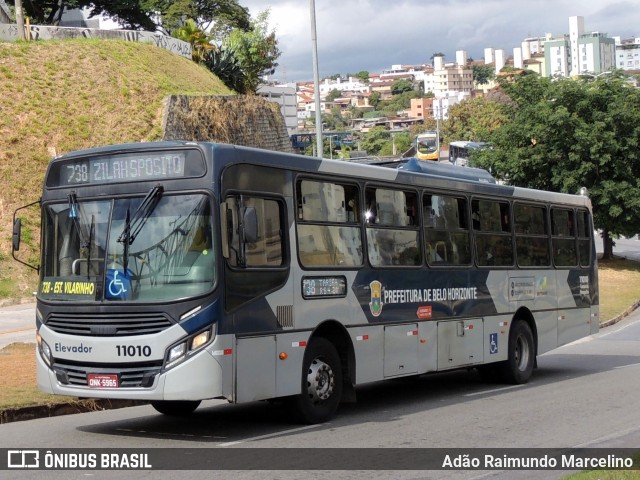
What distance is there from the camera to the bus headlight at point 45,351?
422 inches

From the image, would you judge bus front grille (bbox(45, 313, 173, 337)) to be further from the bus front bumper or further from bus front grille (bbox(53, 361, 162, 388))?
the bus front bumper

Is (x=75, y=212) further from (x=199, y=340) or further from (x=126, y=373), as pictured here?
(x=199, y=340)

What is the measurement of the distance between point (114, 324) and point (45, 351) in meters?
1.10

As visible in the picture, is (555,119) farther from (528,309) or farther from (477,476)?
(477,476)

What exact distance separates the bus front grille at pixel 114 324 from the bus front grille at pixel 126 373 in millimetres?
324

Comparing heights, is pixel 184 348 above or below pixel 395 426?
above

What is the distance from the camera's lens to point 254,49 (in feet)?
246

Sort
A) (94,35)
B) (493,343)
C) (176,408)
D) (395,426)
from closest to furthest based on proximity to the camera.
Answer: (395,426) → (176,408) → (493,343) → (94,35)

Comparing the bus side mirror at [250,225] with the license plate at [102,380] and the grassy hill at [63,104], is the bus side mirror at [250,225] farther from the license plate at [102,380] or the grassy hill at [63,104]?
the grassy hill at [63,104]

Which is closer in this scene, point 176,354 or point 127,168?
point 176,354

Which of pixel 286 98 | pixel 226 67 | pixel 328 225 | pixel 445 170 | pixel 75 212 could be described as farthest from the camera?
pixel 286 98

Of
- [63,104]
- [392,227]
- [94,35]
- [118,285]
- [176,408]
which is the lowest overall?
[176,408]

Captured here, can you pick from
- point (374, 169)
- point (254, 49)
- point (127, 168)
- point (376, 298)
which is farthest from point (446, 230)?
point (254, 49)

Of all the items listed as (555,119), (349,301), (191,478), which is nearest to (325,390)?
(349,301)
